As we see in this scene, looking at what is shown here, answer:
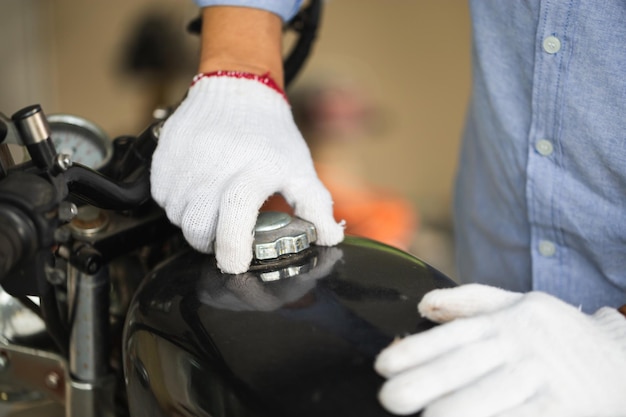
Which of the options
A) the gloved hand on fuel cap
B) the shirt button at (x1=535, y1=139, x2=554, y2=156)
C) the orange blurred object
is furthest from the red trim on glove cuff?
the orange blurred object

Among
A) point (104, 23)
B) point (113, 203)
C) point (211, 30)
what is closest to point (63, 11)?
point (104, 23)

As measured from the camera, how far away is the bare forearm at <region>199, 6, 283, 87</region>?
823mm

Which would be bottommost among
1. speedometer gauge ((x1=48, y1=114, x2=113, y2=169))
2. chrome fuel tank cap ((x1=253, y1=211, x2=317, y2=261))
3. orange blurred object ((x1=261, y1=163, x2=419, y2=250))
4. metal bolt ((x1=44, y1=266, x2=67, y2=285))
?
orange blurred object ((x1=261, y1=163, x2=419, y2=250))

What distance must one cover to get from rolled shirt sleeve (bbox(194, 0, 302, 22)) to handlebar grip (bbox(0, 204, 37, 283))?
0.46m

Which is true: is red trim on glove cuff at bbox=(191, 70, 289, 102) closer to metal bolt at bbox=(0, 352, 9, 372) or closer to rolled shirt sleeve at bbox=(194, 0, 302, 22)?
rolled shirt sleeve at bbox=(194, 0, 302, 22)

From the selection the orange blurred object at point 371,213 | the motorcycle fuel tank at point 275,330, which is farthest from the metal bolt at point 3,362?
→ the orange blurred object at point 371,213

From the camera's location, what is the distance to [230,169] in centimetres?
71

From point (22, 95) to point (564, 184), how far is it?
10.3ft

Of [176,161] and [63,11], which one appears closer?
[176,161]

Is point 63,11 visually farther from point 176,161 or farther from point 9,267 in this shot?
point 9,267

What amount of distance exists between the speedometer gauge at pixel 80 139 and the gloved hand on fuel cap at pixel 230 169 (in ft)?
0.25

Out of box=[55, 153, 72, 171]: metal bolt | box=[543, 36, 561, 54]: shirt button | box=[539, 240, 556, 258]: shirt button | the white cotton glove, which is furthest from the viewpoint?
box=[539, 240, 556, 258]: shirt button

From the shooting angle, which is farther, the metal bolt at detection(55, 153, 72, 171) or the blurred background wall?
the blurred background wall

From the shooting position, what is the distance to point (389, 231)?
2.83 meters
